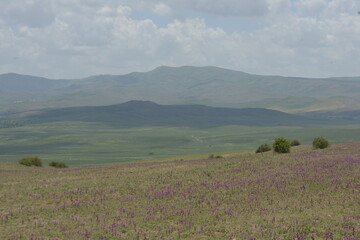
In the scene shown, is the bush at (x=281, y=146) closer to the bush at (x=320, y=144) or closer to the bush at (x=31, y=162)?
the bush at (x=320, y=144)

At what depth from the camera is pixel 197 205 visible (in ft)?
81.0

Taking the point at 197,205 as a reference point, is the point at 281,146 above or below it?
above

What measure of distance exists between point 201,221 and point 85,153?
173 meters

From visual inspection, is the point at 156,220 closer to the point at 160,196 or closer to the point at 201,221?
the point at 201,221

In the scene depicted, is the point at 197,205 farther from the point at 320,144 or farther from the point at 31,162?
the point at 31,162

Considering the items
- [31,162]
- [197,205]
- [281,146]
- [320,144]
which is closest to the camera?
[197,205]

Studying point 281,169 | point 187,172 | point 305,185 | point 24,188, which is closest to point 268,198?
point 305,185

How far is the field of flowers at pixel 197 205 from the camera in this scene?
19234mm

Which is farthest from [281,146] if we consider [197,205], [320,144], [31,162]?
[31,162]

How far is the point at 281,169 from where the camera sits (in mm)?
35375

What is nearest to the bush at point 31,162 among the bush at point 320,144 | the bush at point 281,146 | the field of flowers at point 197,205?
the field of flowers at point 197,205

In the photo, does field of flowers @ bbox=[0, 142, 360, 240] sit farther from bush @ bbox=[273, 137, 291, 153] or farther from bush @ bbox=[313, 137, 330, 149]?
bush @ bbox=[313, 137, 330, 149]

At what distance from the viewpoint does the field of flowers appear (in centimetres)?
1923

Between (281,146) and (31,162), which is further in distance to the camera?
(31,162)
